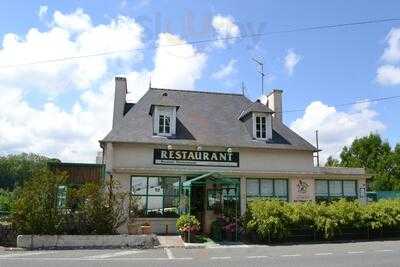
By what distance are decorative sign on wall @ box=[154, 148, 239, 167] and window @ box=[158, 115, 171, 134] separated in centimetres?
104

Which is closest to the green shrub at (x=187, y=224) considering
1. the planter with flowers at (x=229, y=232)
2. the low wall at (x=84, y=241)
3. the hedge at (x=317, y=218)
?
the low wall at (x=84, y=241)

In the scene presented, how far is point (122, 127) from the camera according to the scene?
21.9m

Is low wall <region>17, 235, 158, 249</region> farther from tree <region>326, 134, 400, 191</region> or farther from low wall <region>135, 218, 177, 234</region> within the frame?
tree <region>326, 134, 400, 191</region>

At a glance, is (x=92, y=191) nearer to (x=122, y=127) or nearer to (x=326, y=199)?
(x=122, y=127)

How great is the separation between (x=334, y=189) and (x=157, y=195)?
9.09 meters

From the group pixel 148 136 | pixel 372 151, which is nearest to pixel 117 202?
pixel 148 136

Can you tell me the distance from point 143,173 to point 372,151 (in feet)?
143

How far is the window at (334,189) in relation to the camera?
23609mm

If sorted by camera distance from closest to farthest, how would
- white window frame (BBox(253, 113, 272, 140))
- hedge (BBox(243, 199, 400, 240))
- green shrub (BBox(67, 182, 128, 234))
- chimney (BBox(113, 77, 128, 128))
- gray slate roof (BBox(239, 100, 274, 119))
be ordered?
green shrub (BBox(67, 182, 128, 234))
hedge (BBox(243, 199, 400, 240))
chimney (BBox(113, 77, 128, 128))
white window frame (BBox(253, 113, 272, 140))
gray slate roof (BBox(239, 100, 274, 119))

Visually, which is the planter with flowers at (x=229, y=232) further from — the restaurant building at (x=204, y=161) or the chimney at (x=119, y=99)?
the chimney at (x=119, y=99)

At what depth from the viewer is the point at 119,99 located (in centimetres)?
2350

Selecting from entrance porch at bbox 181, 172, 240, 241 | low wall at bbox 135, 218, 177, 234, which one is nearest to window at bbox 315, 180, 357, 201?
entrance porch at bbox 181, 172, 240, 241

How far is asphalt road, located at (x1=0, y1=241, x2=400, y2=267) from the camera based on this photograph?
39.7 feet

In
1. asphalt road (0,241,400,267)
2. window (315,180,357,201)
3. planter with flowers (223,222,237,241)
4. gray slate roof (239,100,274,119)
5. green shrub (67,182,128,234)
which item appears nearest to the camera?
asphalt road (0,241,400,267)
